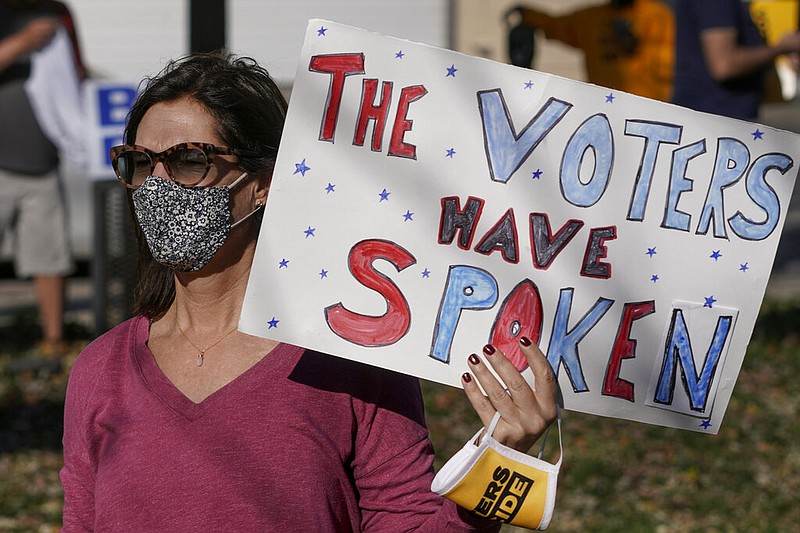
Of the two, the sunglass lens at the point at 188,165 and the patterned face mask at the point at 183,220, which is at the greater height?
the sunglass lens at the point at 188,165

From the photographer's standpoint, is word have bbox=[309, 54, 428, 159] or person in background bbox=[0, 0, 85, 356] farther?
person in background bbox=[0, 0, 85, 356]

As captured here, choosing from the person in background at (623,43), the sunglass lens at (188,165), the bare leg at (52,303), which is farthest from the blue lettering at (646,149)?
the bare leg at (52,303)

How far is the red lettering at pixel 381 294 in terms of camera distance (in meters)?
2.17

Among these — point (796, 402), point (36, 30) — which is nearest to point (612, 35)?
point (796, 402)

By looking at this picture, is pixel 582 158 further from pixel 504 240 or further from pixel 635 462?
pixel 635 462

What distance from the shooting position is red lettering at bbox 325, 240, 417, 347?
2168 millimetres

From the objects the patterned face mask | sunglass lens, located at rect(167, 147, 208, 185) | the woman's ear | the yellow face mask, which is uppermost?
sunglass lens, located at rect(167, 147, 208, 185)

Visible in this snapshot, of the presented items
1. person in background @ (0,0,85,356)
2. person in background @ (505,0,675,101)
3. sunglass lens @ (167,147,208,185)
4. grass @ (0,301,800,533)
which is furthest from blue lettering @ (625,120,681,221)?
person in background @ (0,0,85,356)

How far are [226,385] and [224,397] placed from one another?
Result: 3 centimetres

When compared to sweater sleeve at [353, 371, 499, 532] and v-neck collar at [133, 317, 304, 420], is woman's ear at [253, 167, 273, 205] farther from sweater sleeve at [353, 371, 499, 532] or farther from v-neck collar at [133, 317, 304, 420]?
sweater sleeve at [353, 371, 499, 532]

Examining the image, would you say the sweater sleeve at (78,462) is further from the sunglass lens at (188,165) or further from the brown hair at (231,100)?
the sunglass lens at (188,165)

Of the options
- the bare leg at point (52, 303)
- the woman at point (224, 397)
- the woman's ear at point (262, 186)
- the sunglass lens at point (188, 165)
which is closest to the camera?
the woman at point (224, 397)

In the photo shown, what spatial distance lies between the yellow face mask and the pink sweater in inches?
2.3

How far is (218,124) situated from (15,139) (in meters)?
5.66
